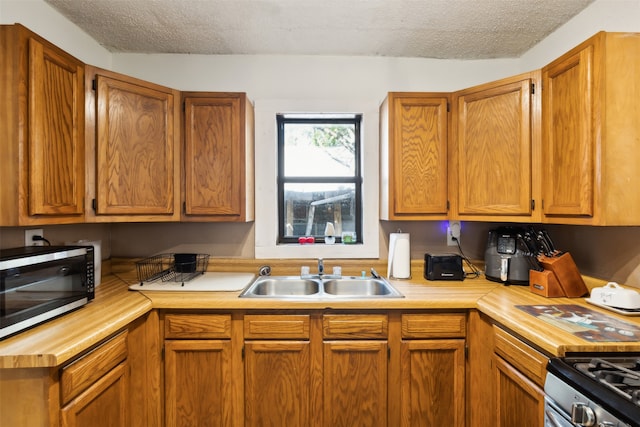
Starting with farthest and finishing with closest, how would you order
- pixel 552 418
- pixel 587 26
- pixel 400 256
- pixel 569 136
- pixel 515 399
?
pixel 400 256, pixel 587 26, pixel 569 136, pixel 515 399, pixel 552 418

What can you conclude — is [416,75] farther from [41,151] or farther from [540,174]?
[41,151]

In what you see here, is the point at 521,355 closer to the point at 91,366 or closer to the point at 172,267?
the point at 91,366

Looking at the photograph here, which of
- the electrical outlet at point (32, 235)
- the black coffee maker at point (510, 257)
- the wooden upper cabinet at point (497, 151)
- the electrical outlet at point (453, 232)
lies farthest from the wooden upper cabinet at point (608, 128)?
the electrical outlet at point (32, 235)

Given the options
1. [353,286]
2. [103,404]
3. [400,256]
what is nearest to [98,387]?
[103,404]

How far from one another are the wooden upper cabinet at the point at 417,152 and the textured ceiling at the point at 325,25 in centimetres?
43

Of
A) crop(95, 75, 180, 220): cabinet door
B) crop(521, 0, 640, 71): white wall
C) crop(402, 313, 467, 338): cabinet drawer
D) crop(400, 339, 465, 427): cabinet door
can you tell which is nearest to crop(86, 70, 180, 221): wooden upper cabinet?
crop(95, 75, 180, 220): cabinet door

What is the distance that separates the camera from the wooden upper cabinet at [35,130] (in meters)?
1.25

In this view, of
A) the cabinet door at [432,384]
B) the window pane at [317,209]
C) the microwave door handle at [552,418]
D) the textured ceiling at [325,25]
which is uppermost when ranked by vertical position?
the textured ceiling at [325,25]

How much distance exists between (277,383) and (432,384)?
31.8 inches

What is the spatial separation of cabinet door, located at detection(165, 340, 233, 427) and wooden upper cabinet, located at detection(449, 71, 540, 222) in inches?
63.8

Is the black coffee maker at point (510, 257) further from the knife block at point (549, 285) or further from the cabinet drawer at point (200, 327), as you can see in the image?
the cabinet drawer at point (200, 327)

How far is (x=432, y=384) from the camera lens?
164 cm

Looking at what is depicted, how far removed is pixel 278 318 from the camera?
1647mm

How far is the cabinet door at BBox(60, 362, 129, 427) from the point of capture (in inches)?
45.4
